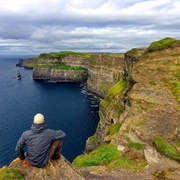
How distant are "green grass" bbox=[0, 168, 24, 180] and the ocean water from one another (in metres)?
46.7

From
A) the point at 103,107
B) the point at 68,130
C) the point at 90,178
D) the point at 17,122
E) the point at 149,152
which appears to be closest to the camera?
the point at 90,178

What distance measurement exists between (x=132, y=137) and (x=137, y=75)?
14625 millimetres

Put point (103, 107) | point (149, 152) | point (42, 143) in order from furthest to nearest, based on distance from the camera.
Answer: point (103, 107) < point (149, 152) < point (42, 143)

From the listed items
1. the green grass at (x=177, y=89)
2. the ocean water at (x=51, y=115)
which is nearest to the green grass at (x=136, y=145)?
the green grass at (x=177, y=89)

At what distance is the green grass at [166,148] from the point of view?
23781 millimetres

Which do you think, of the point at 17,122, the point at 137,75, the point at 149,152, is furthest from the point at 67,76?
the point at 149,152

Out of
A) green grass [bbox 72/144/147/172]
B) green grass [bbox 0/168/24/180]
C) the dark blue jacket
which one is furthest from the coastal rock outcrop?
green grass [bbox 72/144/147/172]

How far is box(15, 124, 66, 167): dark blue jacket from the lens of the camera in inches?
485

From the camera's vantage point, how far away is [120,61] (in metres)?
131

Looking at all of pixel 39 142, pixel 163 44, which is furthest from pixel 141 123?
pixel 39 142

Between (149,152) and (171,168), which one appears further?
(149,152)

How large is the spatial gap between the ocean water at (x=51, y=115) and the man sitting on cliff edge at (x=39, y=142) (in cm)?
4710

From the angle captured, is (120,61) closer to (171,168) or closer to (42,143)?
(171,168)

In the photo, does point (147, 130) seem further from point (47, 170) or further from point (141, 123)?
point (47, 170)
